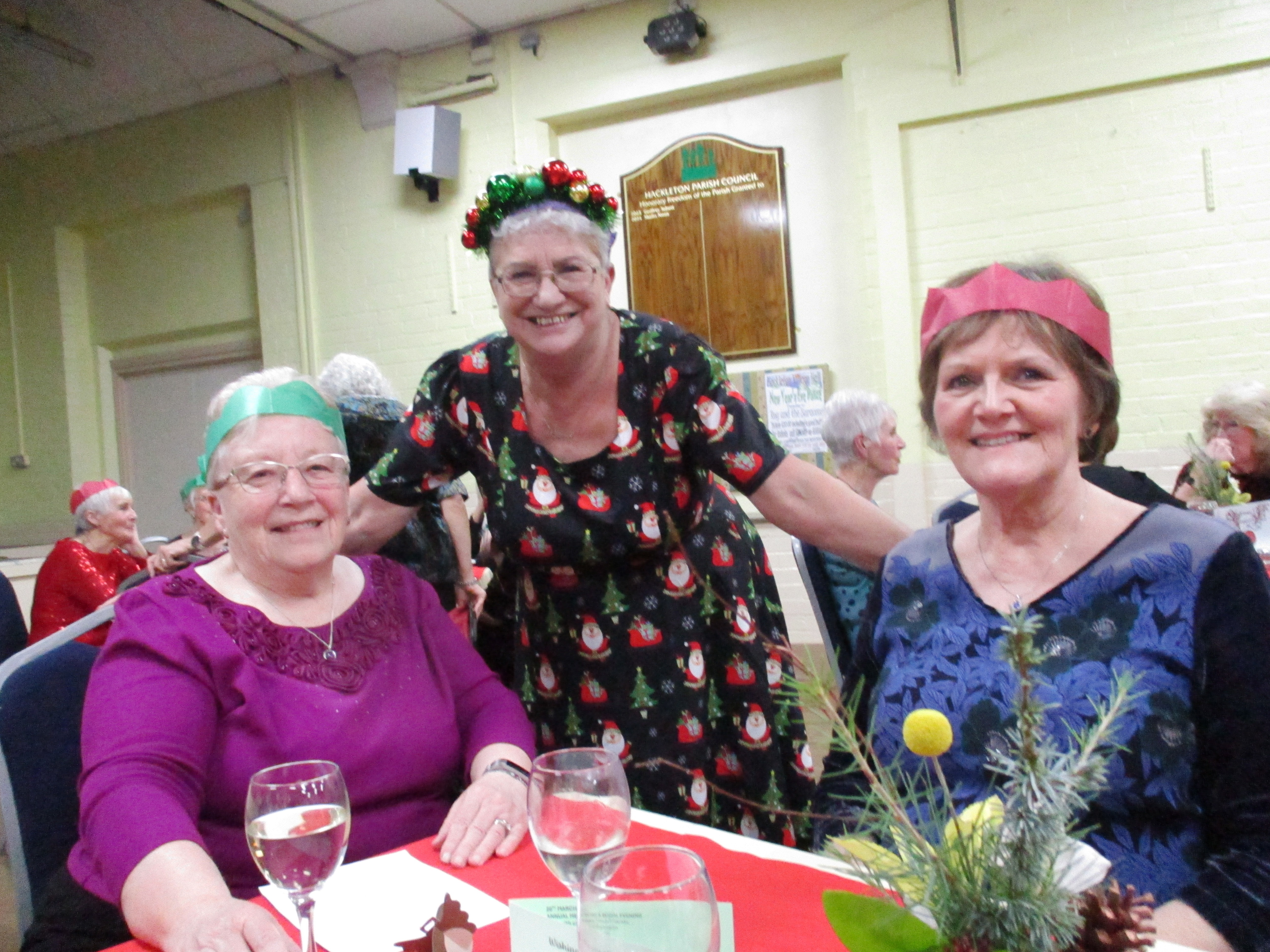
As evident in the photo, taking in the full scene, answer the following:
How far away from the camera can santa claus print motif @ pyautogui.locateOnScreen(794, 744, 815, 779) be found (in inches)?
81.4

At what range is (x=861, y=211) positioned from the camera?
5258mm

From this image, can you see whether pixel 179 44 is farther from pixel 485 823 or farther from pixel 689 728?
pixel 485 823

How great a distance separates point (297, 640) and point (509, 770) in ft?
1.31

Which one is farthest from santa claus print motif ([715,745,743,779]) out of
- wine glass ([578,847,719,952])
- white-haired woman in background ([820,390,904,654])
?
white-haired woman in background ([820,390,904,654])

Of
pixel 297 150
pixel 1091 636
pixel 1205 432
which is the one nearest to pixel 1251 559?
pixel 1091 636

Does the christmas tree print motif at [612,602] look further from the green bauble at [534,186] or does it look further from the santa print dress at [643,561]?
the green bauble at [534,186]

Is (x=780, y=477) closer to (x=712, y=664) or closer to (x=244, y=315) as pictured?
(x=712, y=664)

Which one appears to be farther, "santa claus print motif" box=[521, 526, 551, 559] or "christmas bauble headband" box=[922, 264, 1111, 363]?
"santa claus print motif" box=[521, 526, 551, 559]

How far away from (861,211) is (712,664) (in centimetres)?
392

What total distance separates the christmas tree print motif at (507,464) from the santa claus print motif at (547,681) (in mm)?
399

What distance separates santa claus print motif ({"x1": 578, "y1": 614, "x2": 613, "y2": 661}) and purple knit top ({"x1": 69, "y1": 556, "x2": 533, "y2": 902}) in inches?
11.2

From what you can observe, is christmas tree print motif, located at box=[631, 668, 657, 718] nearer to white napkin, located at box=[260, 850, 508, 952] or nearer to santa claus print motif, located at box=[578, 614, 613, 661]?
santa claus print motif, located at box=[578, 614, 613, 661]

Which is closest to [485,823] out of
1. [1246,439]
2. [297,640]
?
[297,640]

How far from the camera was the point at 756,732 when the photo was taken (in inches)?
78.4
